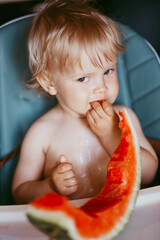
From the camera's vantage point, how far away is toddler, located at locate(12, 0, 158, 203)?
2.37 ft

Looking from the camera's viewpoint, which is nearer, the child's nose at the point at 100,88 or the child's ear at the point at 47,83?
the child's nose at the point at 100,88

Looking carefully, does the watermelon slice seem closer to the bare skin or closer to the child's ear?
the bare skin

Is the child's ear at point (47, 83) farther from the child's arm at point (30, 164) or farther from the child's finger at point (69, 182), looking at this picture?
the child's finger at point (69, 182)

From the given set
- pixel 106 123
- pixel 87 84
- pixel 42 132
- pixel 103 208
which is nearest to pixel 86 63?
pixel 87 84

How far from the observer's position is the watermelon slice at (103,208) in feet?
1.04

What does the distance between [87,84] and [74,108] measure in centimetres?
10

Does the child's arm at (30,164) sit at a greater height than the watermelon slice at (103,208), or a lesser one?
lesser

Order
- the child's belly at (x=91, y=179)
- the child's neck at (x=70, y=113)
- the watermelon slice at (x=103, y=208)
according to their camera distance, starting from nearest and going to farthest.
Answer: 1. the watermelon slice at (x=103, y=208)
2. the child's belly at (x=91, y=179)
3. the child's neck at (x=70, y=113)

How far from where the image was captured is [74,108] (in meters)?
0.80

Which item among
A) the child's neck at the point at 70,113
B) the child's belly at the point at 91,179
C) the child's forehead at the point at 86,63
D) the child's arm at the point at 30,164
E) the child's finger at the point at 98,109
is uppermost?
the child's forehead at the point at 86,63

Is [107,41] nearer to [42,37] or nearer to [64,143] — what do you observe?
[42,37]

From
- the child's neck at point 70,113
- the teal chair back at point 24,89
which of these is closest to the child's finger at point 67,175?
the child's neck at point 70,113

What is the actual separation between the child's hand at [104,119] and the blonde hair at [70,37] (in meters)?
0.11

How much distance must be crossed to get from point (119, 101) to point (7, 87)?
16.3 inches
